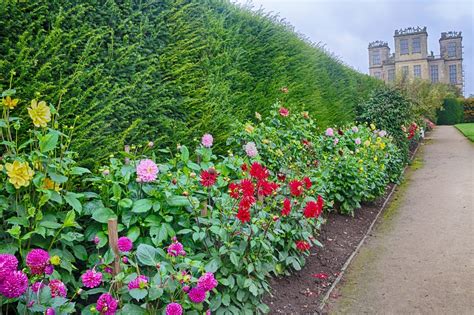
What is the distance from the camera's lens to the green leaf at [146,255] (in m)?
1.83

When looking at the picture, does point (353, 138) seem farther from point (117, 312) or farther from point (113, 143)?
point (117, 312)

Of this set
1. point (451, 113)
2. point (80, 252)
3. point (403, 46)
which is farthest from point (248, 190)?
point (403, 46)

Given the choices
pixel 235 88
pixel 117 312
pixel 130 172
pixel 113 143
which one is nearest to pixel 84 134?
pixel 113 143

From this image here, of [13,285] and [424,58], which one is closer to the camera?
[13,285]

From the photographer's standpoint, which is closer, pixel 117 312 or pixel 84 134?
pixel 117 312

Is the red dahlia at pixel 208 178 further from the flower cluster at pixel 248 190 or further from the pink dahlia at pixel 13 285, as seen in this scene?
the pink dahlia at pixel 13 285

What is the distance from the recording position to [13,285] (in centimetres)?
141

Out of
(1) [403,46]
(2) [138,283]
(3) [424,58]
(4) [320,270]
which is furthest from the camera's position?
(1) [403,46]

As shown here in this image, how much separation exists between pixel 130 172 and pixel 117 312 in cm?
84

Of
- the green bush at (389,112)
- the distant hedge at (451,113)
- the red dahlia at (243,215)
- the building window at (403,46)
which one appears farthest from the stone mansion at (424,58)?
the red dahlia at (243,215)

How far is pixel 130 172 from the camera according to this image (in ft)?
7.48

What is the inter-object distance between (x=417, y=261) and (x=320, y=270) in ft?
3.14

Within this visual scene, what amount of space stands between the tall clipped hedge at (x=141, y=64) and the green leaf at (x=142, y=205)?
635 millimetres

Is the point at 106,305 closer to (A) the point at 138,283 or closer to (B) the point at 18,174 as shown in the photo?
(A) the point at 138,283
